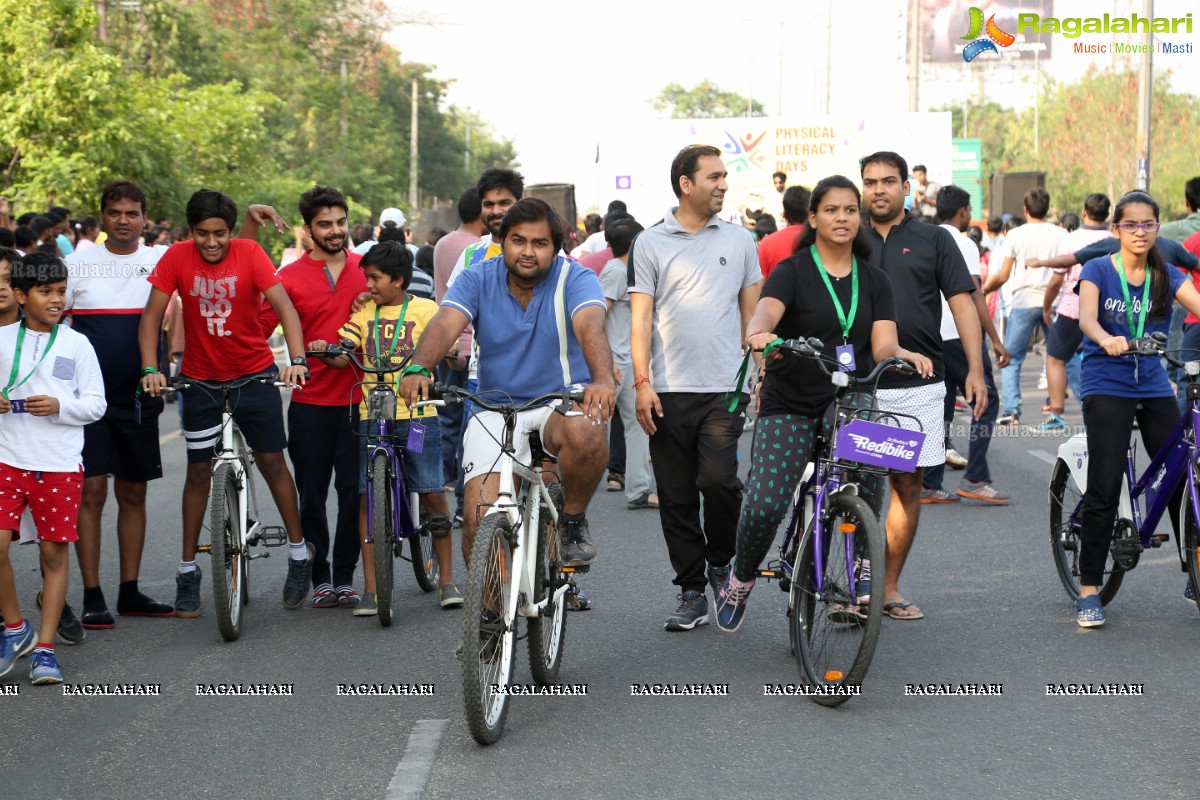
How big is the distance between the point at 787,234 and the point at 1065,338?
383 cm

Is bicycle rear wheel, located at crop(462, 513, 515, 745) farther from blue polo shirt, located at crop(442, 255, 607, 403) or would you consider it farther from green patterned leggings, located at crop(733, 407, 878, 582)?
green patterned leggings, located at crop(733, 407, 878, 582)

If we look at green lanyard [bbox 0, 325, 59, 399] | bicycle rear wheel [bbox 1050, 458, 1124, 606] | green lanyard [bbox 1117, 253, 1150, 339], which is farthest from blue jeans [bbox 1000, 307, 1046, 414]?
green lanyard [bbox 0, 325, 59, 399]

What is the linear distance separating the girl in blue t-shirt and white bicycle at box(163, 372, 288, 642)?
379 centimetres

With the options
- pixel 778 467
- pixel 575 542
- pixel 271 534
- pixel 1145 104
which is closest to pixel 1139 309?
pixel 778 467

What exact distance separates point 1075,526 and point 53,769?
4740 millimetres

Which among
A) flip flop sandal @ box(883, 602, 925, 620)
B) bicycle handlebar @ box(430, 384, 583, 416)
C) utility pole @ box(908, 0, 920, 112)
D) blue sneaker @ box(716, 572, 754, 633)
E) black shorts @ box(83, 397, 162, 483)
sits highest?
utility pole @ box(908, 0, 920, 112)

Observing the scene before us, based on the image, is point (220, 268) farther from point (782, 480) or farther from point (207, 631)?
point (782, 480)

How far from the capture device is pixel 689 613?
7164mm

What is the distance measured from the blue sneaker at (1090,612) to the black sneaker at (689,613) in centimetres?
171

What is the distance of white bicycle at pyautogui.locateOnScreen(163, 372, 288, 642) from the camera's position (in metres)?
7.00

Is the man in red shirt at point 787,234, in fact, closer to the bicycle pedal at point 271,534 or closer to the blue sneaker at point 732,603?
the blue sneaker at point 732,603

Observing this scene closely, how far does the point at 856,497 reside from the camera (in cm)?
579

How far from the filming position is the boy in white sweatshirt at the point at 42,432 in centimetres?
648

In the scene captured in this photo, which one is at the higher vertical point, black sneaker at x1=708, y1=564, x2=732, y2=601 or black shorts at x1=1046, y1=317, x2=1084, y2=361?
black shorts at x1=1046, y1=317, x2=1084, y2=361
